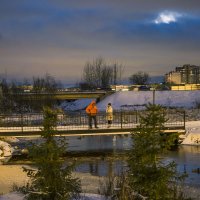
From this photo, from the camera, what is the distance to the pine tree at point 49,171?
30.7 feet

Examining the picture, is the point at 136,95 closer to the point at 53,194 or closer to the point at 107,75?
the point at 107,75

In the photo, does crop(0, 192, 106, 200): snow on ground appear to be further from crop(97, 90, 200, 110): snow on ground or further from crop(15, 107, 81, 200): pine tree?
crop(97, 90, 200, 110): snow on ground

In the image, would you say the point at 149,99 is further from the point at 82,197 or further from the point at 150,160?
the point at 150,160

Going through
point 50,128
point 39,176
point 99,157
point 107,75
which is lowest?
point 99,157

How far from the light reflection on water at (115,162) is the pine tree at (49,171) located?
5.61m

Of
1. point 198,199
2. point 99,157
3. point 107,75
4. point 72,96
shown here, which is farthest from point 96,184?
point 107,75

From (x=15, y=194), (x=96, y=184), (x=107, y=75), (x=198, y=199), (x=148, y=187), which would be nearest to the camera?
(x=148, y=187)

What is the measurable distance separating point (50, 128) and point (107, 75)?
11422 cm

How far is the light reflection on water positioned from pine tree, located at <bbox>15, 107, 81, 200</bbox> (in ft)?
18.4

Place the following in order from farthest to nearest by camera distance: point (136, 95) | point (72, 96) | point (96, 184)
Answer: point (136, 95)
point (72, 96)
point (96, 184)

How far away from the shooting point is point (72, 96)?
84.9 m

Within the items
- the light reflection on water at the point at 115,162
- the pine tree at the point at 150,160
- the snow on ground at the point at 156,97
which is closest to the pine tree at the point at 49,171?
the pine tree at the point at 150,160

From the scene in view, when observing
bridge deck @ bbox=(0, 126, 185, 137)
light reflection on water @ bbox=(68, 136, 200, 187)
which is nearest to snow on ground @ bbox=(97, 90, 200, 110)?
light reflection on water @ bbox=(68, 136, 200, 187)

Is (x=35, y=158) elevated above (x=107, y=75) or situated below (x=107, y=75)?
below
